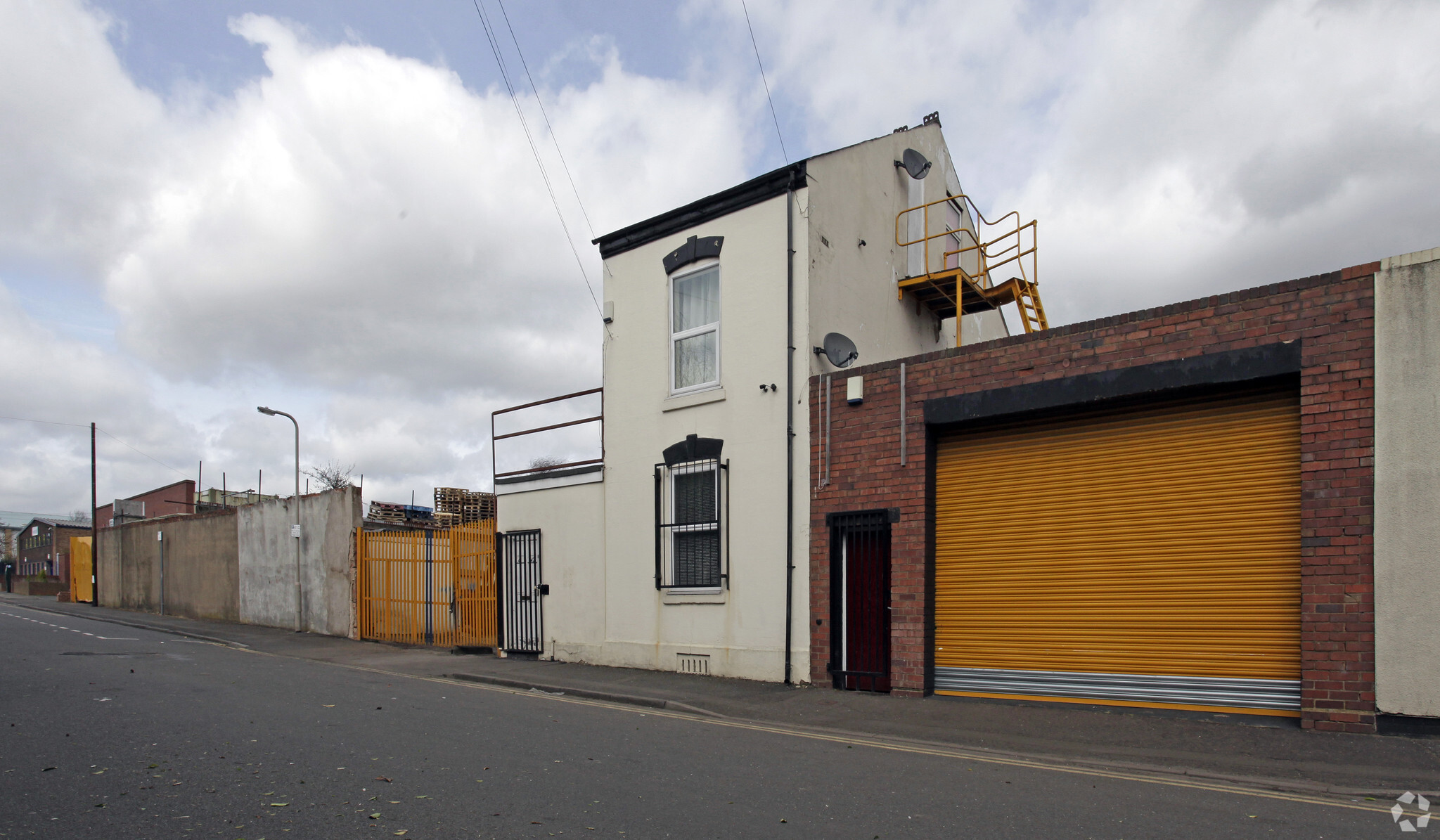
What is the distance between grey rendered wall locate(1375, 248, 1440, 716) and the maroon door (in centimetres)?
484

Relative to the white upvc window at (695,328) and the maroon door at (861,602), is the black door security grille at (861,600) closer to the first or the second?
the maroon door at (861,602)

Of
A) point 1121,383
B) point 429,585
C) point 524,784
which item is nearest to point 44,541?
point 429,585

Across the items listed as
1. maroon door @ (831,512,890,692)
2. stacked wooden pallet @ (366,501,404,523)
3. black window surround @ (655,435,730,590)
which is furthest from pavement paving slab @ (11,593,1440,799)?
stacked wooden pallet @ (366,501,404,523)

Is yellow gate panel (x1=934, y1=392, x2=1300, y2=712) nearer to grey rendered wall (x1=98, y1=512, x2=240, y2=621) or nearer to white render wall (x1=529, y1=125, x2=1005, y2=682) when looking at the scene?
white render wall (x1=529, y1=125, x2=1005, y2=682)

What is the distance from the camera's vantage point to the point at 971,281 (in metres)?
14.9

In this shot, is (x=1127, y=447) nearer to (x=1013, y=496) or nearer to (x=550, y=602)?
(x=1013, y=496)

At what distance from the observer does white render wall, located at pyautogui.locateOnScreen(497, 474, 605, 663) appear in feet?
47.7

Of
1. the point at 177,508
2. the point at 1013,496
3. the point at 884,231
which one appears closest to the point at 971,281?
the point at 884,231

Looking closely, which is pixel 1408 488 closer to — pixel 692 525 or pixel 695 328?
pixel 692 525

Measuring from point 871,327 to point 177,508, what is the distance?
6102cm

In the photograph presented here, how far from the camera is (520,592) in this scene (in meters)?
16.0

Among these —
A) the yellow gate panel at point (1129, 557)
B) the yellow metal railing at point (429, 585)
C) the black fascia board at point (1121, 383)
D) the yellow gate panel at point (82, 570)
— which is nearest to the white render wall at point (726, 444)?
the yellow gate panel at point (1129, 557)

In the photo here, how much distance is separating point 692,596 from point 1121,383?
6.39 m

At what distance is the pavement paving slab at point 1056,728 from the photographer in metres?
6.85
